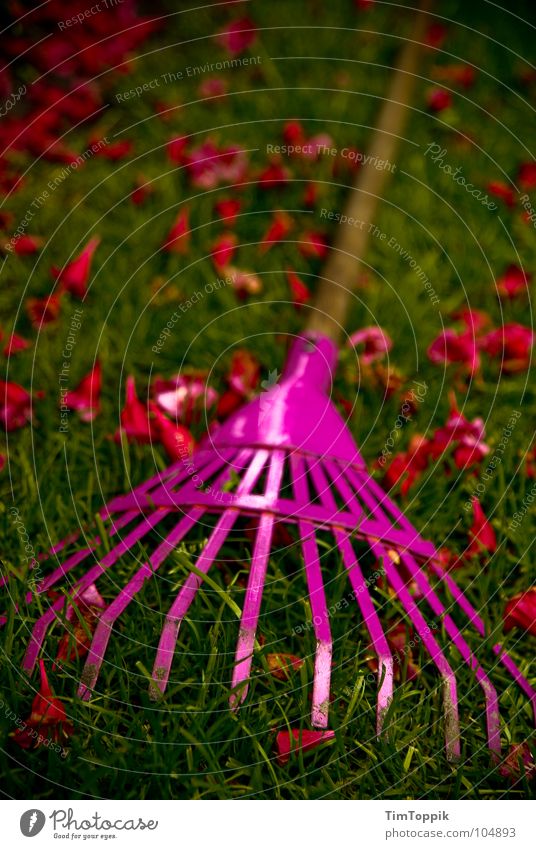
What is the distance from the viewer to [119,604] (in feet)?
3.03

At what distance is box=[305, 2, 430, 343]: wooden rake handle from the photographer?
1332mm

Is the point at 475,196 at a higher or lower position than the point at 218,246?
higher

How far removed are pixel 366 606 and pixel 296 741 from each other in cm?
19

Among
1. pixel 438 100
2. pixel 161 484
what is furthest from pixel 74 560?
pixel 438 100

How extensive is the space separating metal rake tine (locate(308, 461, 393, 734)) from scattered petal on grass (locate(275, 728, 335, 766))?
0.24 ft

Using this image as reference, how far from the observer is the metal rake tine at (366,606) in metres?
0.89

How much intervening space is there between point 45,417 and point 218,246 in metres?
0.59

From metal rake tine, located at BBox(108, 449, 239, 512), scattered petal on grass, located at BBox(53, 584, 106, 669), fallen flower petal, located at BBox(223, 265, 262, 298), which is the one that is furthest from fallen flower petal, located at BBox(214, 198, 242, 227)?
scattered petal on grass, located at BBox(53, 584, 106, 669)

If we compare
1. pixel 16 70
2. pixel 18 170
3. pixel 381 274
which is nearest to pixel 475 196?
pixel 381 274

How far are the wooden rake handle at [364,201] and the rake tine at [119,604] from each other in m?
0.49

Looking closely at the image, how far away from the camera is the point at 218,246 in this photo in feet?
5.19

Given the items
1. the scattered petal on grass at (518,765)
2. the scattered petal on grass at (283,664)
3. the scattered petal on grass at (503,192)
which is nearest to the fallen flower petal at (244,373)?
the scattered petal on grass at (283,664)
